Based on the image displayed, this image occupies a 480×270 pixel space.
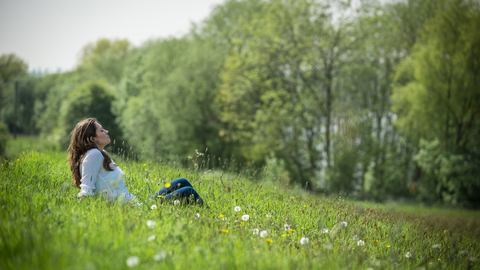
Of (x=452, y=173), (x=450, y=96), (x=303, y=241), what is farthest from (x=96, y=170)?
(x=452, y=173)

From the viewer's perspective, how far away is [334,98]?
22.1 metres

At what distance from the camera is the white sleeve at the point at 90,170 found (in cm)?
393

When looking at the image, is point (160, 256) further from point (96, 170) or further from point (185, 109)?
point (185, 109)

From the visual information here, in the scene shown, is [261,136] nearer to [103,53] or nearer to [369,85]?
[369,85]

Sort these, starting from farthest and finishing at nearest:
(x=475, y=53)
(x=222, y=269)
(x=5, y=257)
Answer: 1. (x=475, y=53)
2. (x=222, y=269)
3. (x=5, y=257)

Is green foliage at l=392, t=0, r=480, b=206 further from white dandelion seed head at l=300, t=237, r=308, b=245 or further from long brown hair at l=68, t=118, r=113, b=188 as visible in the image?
long brown hair at l=68, t=118, r=113, b=188

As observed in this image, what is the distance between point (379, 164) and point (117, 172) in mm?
24100

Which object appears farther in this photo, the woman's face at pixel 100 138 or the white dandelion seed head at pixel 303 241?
the woman's face at pixel 100 138

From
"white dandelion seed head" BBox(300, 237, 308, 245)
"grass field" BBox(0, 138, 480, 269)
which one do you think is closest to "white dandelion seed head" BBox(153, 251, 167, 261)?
"grass field" BBox(0, 138, 480, 269)

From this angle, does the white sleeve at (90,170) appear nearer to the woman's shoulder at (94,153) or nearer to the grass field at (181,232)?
the woman's shoulder at (94,153)

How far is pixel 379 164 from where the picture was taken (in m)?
24.7

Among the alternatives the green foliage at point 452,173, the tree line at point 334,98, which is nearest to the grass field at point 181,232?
the tree line at point 334,98

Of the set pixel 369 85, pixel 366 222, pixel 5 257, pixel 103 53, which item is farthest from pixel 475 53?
pixel 103 53

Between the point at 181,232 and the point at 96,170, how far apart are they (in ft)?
5.46
